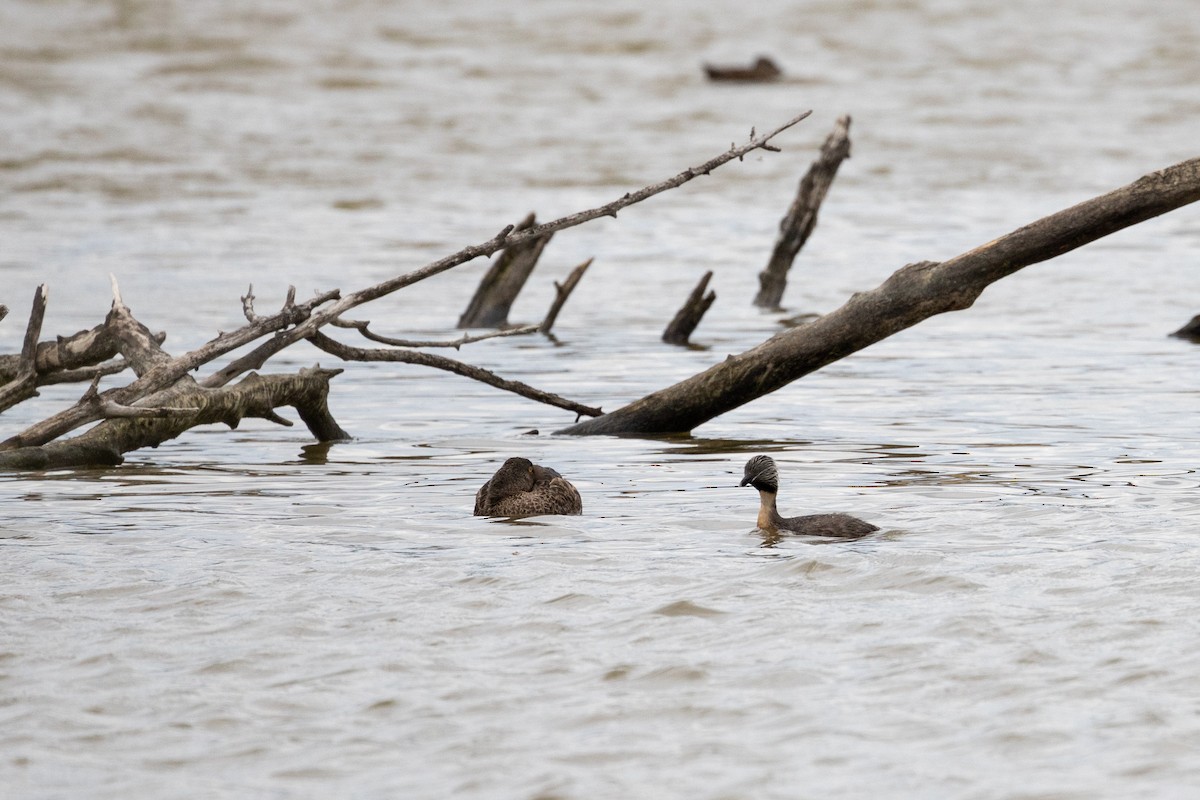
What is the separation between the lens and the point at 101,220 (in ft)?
97.1

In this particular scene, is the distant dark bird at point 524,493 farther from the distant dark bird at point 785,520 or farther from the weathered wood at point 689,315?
the weathered wood at point 689,315

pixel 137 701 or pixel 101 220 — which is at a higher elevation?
pixel 101 220

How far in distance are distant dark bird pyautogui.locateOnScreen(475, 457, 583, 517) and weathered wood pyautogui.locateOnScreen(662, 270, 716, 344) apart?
7801 millimetres

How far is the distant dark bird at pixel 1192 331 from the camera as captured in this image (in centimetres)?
1636

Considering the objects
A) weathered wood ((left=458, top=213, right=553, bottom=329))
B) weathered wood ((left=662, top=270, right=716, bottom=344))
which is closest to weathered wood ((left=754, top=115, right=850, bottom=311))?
weathered wood ((left=662, top=270, right=716, bottom=344))

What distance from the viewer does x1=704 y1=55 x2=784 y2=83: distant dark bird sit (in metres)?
46.9

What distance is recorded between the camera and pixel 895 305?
1081cm

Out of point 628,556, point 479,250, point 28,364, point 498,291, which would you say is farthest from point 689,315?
point 628,556

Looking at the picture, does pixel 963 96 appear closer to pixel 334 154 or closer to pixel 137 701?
pixel 334 154

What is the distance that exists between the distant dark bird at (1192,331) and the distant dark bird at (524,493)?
29.9ft

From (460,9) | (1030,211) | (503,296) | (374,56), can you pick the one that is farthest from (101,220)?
(460,9)

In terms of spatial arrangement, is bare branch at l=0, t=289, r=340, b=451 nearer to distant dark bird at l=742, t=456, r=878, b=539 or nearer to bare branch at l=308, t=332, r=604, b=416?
bare branch at l=308, t=332, r=604, b=416

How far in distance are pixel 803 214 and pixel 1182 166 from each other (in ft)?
30.8

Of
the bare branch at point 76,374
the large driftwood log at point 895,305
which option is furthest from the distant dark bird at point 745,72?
the bare branch at point 76,374
